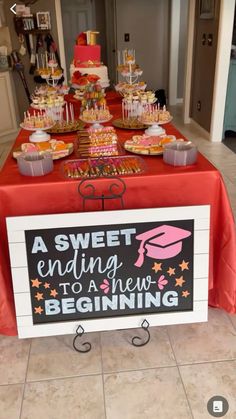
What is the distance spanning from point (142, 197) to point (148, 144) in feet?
1.18

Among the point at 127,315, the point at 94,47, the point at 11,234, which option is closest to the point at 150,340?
the point at 127,315

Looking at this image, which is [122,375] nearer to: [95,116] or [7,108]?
[95,116]

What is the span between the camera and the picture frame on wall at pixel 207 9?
4088 mm

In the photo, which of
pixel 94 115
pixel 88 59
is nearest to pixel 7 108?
pixel 88 59

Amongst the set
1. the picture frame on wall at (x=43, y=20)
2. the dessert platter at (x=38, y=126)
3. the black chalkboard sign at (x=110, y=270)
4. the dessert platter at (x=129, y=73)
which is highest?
the picture frame on wall at (x=43, y=20)

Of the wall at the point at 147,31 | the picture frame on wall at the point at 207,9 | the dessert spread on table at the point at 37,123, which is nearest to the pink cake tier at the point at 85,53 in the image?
the dessert spread on table at the point at 37,123

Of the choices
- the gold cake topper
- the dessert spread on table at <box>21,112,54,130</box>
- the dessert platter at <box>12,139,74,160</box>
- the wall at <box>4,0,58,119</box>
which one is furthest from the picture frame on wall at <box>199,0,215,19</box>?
the dessert platter at <box>12,139,74,160</box>

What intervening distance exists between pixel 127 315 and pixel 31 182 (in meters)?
0.67

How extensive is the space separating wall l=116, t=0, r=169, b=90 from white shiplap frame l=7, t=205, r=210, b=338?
18.4ft

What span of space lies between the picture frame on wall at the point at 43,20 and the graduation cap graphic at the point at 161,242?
4081 millimetres

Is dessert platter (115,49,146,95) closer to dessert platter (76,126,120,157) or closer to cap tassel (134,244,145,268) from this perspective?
dessert platter (76,126,120,157)

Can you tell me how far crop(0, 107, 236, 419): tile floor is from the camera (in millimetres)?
1408

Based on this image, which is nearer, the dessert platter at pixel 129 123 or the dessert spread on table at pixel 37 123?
the dessert spread on table at pixel 37 123

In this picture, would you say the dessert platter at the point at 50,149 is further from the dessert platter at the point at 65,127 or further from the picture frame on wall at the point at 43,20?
the picture frame on wall at the point at 43,20
